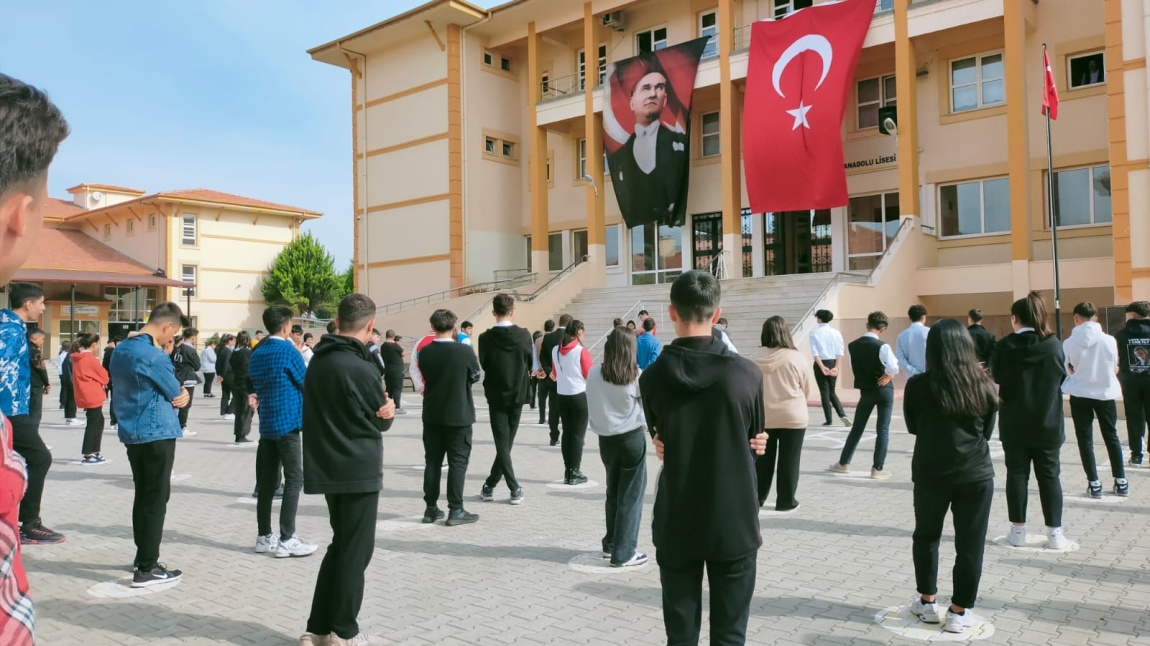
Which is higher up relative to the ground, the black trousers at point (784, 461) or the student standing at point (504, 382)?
the student standing at point (504, 382)

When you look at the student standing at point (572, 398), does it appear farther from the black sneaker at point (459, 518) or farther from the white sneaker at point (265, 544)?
the white sneaker at point (265, 544)

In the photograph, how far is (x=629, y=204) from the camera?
27969 millimetres

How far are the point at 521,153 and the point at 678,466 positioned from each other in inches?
1239

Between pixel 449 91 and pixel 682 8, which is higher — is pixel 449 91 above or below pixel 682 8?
below

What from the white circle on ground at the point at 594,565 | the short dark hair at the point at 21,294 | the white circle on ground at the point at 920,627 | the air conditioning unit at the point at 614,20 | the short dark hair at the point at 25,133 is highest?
the air conditioning unit at the point at 614,20

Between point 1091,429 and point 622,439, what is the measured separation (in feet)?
16.5

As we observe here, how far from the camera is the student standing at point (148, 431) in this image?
555cm

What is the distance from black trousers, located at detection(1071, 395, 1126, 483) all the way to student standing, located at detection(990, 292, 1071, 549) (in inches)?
71.1

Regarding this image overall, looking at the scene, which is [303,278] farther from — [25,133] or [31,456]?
[25,133]

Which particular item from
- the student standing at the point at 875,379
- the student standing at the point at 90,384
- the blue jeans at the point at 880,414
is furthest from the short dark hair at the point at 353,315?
the student standing at the point at 90,384

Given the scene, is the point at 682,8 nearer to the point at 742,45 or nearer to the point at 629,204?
the point at 742,45

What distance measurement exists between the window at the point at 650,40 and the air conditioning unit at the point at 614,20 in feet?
2.50

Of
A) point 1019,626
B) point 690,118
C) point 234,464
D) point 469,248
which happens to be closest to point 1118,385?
point 1019,626

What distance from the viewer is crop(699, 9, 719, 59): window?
26941mm
